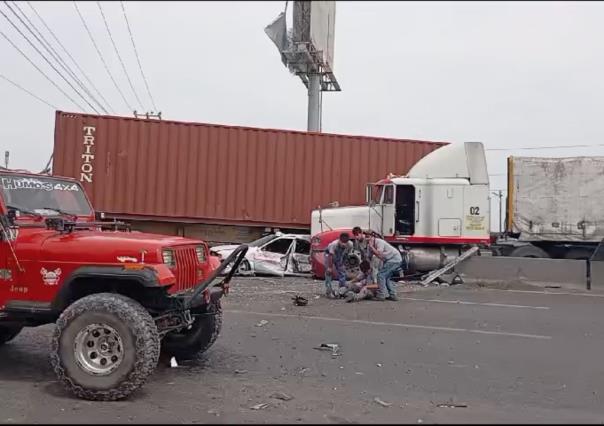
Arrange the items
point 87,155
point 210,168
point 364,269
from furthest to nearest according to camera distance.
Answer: point 210,168 < point 87,155 < point 364,269

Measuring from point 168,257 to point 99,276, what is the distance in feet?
2.10

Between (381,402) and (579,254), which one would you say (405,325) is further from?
(579,254)

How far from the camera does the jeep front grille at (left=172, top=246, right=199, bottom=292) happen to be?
622 centimetres

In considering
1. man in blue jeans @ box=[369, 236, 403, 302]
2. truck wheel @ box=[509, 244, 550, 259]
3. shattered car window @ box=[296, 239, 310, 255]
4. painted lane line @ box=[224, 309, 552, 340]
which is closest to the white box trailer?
truck wheel @ box=[509, 244, 550, 259]

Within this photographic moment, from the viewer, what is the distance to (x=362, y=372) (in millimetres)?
6887

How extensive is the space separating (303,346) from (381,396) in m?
2.27

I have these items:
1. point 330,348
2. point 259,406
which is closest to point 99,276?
point 259,406

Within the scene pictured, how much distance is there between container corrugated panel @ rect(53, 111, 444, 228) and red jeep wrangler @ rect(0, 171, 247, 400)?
11.5m

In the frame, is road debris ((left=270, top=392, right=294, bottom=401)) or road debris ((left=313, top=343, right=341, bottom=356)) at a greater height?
road debris ((left=313, top=343, right=341, bottom=356))

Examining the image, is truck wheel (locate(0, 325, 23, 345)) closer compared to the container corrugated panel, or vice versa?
truck wheel (locate(0, 325, 23, 345))

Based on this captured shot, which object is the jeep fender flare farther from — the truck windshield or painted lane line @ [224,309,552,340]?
painted lane line @ [224,309,552,340]

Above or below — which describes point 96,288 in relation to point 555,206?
below

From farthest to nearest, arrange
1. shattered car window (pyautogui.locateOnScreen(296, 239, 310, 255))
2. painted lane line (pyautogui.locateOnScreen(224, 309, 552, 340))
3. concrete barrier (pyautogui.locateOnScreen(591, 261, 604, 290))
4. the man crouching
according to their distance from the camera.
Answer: shattered car window (pyautogui.locateOnScreen(296, 239, 310, 255)), concrete barrier (pyautogui.locateOnScreen(591, 261, 604, 290)), the man crouching, painted lane line (pyautogui.locateOnScreen(224, 309, 552, 340))

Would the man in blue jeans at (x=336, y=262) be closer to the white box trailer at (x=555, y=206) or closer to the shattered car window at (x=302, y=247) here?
the shattered car window at (x=302, y=247)
